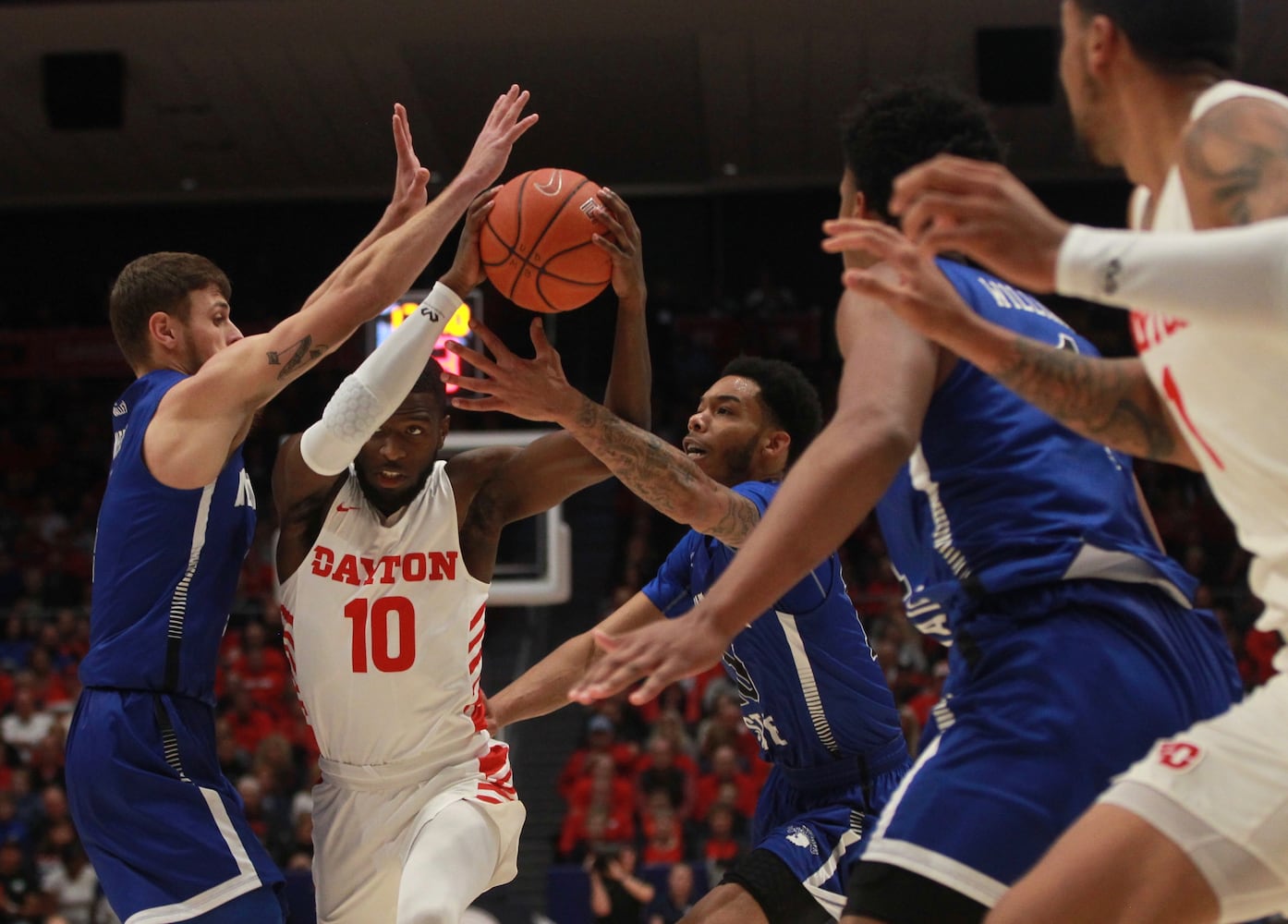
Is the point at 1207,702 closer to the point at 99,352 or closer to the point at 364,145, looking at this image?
the point at 364,145

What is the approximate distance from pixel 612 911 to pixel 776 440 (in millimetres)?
5381

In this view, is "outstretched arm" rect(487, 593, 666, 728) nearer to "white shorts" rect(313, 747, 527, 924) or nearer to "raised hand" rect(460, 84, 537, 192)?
"white shorts" rect(313, 747, 527, 924)

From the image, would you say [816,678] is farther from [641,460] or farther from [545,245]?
[545,245]

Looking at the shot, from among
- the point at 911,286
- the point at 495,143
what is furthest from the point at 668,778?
the point at 911,286

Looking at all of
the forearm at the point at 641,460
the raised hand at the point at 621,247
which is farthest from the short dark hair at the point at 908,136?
the raised hand at the point at 621,247

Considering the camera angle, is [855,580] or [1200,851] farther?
[855,580]

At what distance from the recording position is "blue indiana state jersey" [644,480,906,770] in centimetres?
447

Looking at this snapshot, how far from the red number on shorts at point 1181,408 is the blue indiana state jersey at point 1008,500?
0.86ft

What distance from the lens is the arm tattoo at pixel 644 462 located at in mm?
4156

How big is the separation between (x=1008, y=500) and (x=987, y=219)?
637 millimetres

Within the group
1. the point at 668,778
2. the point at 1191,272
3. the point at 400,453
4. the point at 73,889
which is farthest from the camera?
the point at 668,778

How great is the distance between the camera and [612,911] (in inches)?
373

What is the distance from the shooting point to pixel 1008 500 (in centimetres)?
274

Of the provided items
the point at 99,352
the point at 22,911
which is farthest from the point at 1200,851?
the point at 99,352
